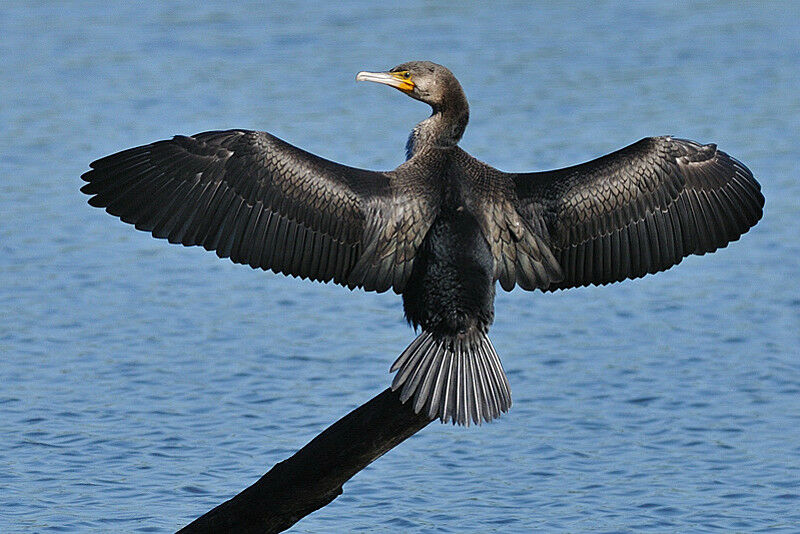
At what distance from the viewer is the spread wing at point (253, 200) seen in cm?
641

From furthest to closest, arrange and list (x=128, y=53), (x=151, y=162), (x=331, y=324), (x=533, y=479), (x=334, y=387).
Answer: (x=128, y=53) → (x=331, y=324) → (x=334, y=387) → (x=533, y=479) → (x=151, y=162)

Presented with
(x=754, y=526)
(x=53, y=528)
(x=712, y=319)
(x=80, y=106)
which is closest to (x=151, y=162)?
(x=53, y=528)

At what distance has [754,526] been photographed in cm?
780

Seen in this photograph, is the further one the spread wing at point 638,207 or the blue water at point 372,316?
the blue water at point 372,316

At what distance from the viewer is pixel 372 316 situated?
1070cm

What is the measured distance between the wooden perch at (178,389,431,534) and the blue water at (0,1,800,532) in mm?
1318

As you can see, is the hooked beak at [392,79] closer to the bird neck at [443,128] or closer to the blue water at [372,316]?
the bird neck at [443,128]

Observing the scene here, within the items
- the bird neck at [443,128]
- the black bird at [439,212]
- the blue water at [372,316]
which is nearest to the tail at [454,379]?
the black bird at [439,212]

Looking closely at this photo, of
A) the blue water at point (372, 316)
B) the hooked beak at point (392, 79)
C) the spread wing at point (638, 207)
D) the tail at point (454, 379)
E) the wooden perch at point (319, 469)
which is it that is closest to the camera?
the tail at point (454, 379)

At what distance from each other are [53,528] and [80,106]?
7638mm

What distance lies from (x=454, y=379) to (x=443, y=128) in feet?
4.14

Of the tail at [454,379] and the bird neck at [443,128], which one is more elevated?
the bird neck at [443,128]

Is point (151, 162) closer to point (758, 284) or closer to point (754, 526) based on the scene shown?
point (754, 526)

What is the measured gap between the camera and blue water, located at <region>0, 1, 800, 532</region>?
324 inches
